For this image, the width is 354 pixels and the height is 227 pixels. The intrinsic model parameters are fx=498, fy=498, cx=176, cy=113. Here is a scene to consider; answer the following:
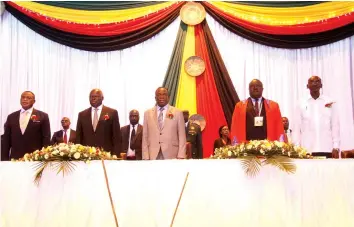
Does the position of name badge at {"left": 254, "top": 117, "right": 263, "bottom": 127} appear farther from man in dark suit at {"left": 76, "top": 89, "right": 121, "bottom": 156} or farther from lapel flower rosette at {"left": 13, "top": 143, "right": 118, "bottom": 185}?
lapel flower rosette at {"left": 13, "top": 143, "right": 118, "bottom": 185}

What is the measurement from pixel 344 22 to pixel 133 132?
413 centimetres

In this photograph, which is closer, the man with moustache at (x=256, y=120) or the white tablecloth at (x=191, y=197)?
the white tablecloth at (x=191, y=197)

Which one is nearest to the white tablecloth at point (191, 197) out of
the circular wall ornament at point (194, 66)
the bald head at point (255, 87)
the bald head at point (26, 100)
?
the bald head at point (255, 87)

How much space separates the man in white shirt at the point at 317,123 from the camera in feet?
19.7

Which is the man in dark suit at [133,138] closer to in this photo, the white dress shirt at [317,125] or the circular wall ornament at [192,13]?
the circular wall ornament at [192,13]

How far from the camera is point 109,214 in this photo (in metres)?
3.64

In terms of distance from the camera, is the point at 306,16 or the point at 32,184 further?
the point at 306,16

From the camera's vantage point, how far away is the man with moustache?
552 centimetres

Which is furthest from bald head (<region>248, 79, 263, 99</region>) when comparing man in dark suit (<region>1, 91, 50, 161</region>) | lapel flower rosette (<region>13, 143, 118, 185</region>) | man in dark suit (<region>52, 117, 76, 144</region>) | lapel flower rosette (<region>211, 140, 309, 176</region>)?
man in dark suit (<region>52, 117, 76, 144</region>)

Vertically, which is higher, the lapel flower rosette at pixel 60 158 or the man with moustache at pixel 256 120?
the man with moustache at pixel 256 120

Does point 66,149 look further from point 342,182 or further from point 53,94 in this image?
point 53,94

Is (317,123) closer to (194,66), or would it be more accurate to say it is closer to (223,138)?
(223,138)

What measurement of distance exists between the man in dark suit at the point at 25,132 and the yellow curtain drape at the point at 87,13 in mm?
2906

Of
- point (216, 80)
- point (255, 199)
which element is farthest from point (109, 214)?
point (216, 80)
